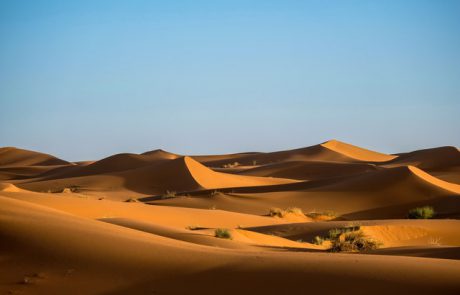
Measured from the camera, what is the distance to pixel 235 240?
44.6ft

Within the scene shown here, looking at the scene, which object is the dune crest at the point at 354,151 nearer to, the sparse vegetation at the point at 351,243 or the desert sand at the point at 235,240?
the desert sand at the point at 235,240

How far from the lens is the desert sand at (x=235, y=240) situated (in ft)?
24.1

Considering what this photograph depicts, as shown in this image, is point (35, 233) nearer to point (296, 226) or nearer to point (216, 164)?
point (296, 226)

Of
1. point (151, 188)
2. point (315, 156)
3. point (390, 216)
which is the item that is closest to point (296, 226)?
point (390, 216)

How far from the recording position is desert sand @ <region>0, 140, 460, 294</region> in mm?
7355

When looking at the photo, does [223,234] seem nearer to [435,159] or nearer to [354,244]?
[354,244]

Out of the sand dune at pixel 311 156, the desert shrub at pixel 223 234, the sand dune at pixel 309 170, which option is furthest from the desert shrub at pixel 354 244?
the sand dune at pixel 311 156

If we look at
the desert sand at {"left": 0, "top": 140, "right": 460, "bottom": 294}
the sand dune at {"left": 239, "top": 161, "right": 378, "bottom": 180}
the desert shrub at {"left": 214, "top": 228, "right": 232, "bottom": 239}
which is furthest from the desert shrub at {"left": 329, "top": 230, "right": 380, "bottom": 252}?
the sand dune at {"left": 239, "top": 161, "right": 378, "bottom": 180}

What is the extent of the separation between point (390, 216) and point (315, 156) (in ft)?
146

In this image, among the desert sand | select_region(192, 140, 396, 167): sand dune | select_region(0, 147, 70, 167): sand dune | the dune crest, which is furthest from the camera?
select_region(0, 147, 70, 167): sand dune

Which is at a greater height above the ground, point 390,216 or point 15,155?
point 15,155

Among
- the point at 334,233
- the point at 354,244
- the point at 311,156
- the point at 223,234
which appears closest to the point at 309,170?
the point at 311,156

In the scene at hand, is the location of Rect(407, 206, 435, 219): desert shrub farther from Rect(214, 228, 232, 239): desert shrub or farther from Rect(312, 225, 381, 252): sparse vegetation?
Rect(214, 228, 232, 239): desert shrub

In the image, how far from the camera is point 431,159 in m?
54.3
